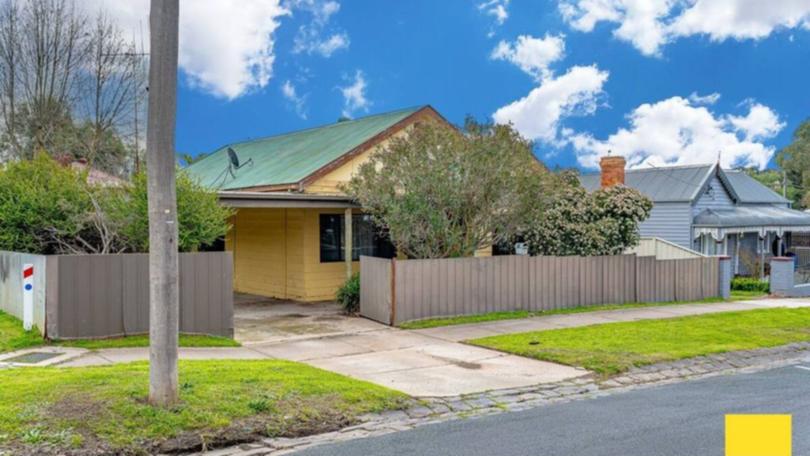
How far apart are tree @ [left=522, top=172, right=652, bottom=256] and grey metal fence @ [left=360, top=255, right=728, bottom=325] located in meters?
0.47

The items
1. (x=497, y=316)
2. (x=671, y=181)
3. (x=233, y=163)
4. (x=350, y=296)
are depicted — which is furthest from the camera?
(x=671, y=181)

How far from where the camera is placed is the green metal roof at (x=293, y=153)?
698 inches

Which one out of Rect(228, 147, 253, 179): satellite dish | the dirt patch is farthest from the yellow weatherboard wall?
the dirt patch

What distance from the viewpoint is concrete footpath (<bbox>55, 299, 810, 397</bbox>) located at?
8.33 meters

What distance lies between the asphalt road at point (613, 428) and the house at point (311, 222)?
9.21 meters

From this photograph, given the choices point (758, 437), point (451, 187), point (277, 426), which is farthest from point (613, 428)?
point (451, 187)

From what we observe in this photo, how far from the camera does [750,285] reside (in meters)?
22.6

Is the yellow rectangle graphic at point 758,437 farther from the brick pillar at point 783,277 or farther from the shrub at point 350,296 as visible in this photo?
the brick pillar at point 783,277

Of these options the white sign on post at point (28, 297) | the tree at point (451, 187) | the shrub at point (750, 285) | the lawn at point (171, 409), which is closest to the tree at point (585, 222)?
the tree at point (451, 187)

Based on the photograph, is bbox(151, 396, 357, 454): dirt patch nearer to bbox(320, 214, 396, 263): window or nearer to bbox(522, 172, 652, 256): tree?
bbox(522, 172, 652, 256): tree

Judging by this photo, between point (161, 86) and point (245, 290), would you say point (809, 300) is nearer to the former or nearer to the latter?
point (245, 290)

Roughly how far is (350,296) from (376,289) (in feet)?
3.94

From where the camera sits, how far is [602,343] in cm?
1088

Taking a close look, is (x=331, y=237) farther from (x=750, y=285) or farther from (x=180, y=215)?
(x=750, y=285)
